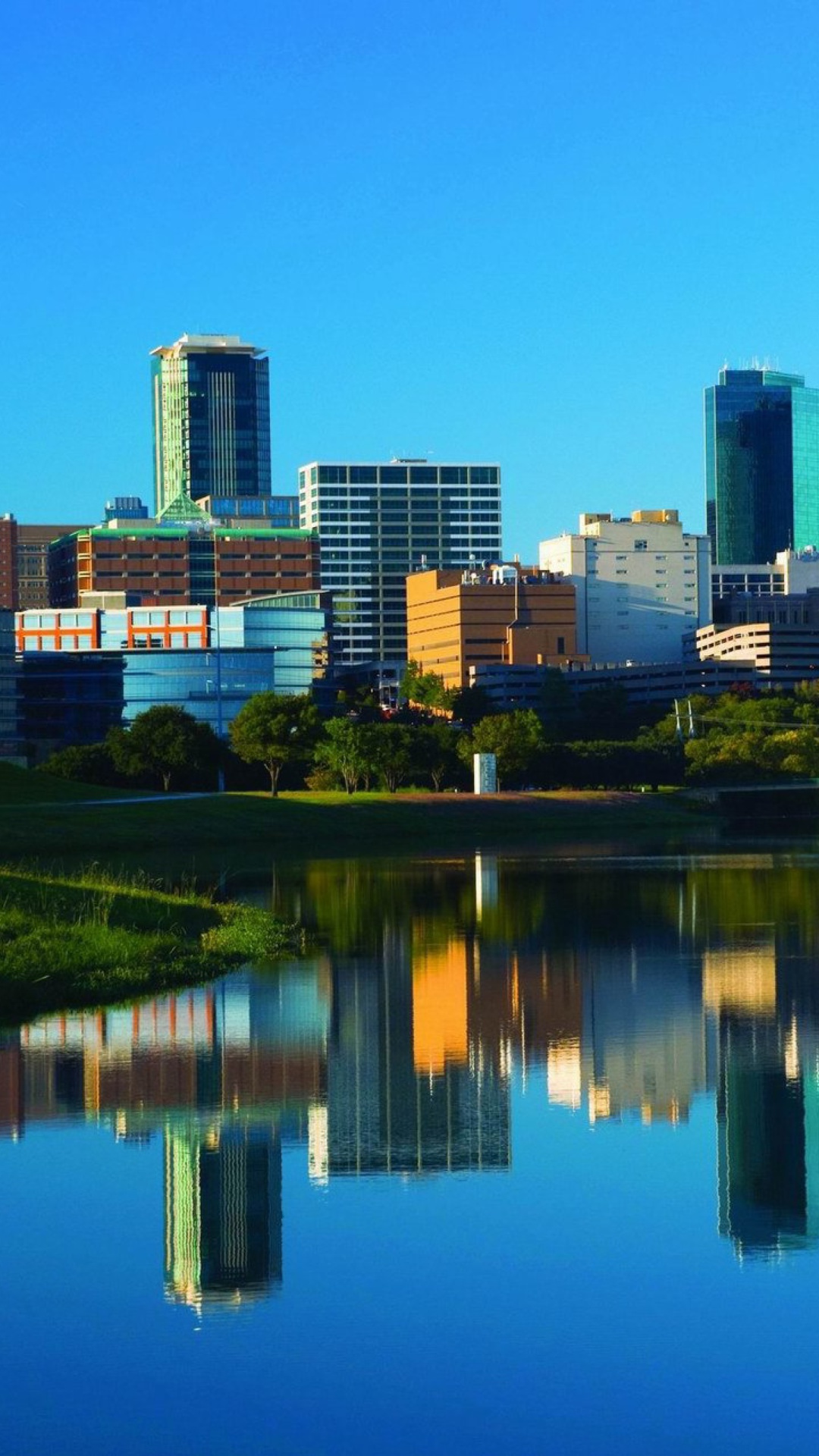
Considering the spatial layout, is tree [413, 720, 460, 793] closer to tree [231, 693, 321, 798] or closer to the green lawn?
tree [231, 693, 321, 798]

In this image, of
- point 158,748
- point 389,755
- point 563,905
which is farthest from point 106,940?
point 389,755

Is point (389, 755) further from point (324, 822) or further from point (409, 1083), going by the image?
point (409, 1083)

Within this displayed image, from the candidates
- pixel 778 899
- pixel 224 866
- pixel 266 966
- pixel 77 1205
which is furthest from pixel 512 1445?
pixel 224 866

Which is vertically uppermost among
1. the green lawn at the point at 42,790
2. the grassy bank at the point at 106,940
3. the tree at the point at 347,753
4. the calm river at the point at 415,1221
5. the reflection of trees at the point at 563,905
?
the tree at the point at 347,753

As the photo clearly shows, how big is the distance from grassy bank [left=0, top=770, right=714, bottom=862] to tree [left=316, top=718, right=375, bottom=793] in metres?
8.79

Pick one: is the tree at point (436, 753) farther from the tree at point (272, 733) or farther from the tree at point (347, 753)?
the tree at point (272, 733)

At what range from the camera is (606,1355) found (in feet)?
50.1

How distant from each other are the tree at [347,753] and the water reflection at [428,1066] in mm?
97303

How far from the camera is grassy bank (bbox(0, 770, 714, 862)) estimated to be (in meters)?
94.9

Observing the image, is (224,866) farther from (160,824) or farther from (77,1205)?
(77,1205)

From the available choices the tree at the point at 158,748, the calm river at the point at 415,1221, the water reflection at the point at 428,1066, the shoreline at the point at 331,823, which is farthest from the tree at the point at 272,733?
the calm river at the point at 415,1221

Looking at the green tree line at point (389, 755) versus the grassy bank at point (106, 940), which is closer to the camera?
the grassy bank at point (106, 940)

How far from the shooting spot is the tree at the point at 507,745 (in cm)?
16888

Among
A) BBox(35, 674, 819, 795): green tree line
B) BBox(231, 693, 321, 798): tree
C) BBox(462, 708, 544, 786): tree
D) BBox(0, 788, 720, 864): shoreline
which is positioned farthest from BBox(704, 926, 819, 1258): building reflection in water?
BBox(462, 708, 544, 786): tree
